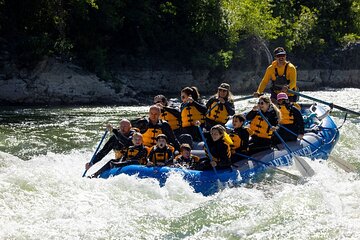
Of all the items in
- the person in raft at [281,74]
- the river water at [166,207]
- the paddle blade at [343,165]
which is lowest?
the paddle blade at [343,165]

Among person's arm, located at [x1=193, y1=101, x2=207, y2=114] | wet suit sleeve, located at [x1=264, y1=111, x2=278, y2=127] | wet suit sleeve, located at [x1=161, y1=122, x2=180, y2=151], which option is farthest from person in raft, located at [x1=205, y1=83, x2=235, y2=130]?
wet suit sleeve, located at [x1=161, y1=122, x2=180, y2=151]

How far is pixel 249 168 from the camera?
924cm

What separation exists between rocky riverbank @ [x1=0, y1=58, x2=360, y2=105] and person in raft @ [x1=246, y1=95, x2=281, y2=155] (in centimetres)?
1126

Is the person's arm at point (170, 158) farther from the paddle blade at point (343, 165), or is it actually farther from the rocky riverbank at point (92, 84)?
the rocky riverbank at point (92, 84)

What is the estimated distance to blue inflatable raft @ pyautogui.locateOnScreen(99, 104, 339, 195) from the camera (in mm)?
8547

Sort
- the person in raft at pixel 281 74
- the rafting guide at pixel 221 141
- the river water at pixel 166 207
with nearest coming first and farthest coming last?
the river water at pixel 166 207 < the rafting guide at pixel 221 141 < the person in raft at pixel 281 74

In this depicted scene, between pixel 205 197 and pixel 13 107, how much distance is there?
12012 millimetres

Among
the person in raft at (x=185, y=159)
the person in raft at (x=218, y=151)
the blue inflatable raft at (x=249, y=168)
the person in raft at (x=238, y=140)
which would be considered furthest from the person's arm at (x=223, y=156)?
the person in raft at (x=238, y=140)

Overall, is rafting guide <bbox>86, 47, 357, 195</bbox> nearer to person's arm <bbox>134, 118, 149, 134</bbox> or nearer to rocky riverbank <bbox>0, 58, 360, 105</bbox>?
person's arm <bbox>134, 118, 149, 134</bbox>

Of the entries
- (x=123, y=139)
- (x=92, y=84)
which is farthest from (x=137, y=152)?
(x=92, y=84)

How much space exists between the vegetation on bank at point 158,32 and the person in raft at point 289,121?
11.3 meters

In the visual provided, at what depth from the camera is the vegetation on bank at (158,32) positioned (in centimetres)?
2123

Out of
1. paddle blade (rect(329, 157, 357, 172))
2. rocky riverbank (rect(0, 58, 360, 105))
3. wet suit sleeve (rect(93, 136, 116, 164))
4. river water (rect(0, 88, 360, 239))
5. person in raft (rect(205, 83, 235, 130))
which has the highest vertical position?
person in raft (rect(205, 83, 235, 130))

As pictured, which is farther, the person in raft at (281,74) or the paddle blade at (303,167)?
the person in raft at (281,74)
